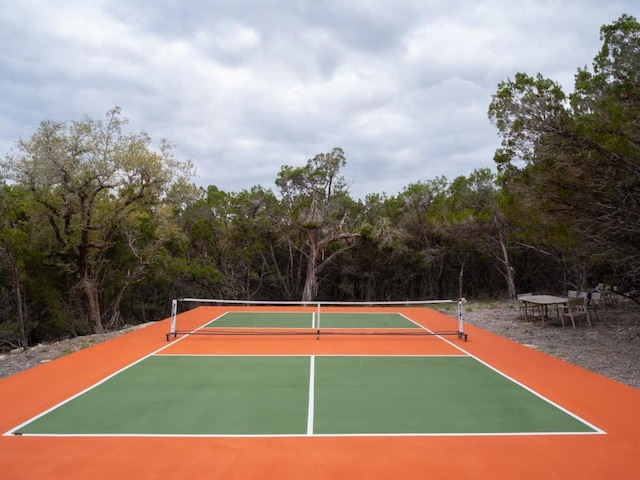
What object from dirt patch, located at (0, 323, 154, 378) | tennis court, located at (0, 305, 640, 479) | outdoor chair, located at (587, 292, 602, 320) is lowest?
dirt patch, located at (0, 323, 154, 378)

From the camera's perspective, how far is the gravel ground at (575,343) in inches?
356

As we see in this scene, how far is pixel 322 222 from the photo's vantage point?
2545cm

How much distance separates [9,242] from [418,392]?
15.3 meters

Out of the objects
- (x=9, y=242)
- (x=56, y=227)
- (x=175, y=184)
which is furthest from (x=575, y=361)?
(x=9, y=242)

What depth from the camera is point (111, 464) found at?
4.48m

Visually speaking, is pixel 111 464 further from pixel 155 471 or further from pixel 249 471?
pixel 249 471

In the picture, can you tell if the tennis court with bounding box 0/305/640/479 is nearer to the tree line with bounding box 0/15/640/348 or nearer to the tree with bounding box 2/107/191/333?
the tree line with bounding box 0/15/640/348

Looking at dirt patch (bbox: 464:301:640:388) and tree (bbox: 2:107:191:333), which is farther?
tree (bbox: 2:107:191:333)

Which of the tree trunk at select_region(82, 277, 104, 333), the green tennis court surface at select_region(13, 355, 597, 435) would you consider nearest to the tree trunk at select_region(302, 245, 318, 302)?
the tree trunk at select_region(82, 277, 104, 333)

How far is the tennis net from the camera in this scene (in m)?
12.6

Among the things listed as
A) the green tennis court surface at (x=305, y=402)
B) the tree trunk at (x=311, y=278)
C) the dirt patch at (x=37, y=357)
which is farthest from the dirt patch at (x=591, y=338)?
the dirt patch at (x=37, y=357)

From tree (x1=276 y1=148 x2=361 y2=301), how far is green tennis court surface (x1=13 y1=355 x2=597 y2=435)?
16.7m

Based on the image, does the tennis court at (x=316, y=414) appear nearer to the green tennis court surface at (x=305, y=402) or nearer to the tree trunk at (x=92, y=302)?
the green tennis court surface at (x=305, y=402)

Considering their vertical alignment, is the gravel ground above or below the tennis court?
above
